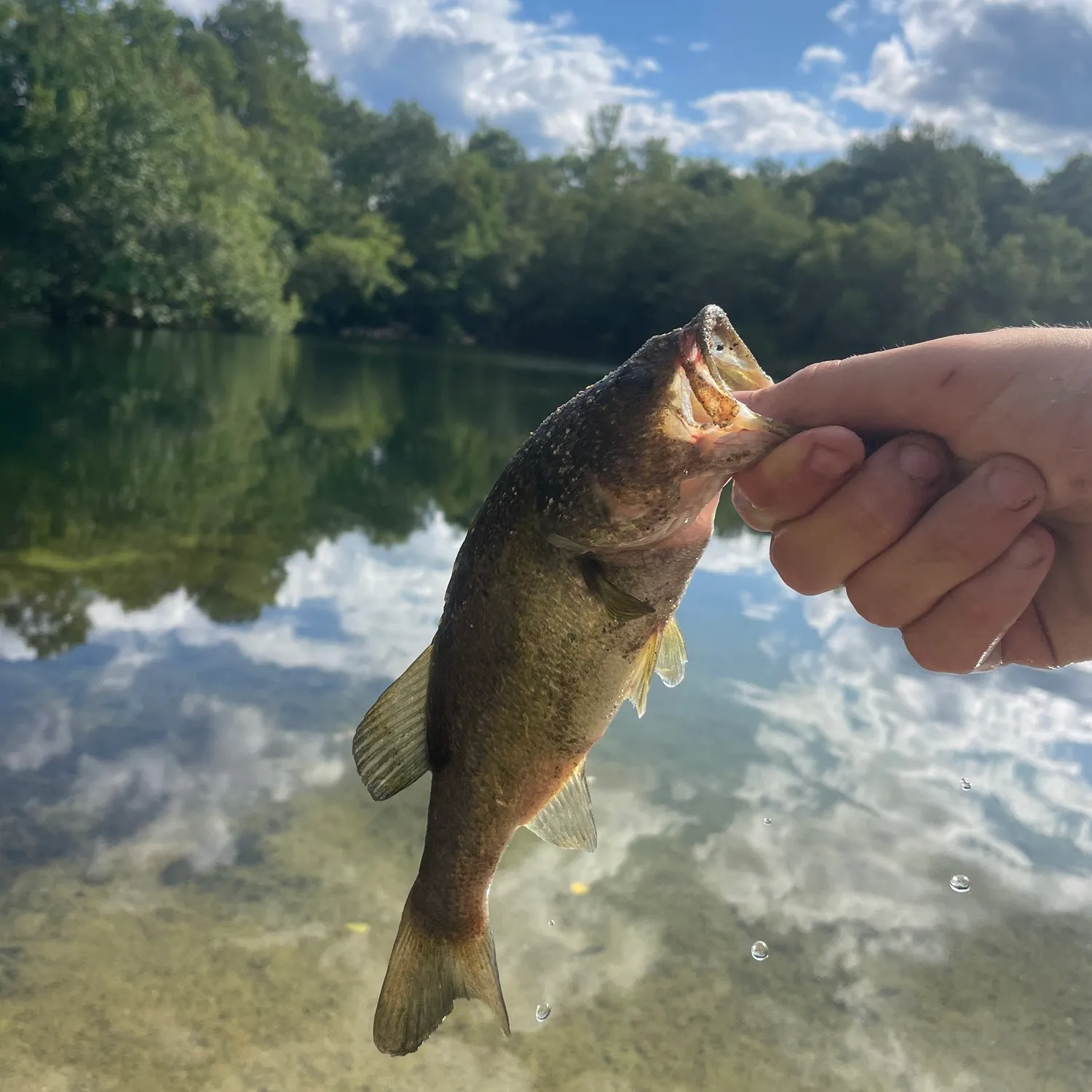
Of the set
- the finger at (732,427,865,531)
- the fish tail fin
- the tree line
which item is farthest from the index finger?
the tree line

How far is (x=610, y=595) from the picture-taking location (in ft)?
7.55

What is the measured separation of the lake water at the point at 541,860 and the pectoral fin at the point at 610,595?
9.54ft

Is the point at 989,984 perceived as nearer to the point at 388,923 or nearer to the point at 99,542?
the point at 388,923

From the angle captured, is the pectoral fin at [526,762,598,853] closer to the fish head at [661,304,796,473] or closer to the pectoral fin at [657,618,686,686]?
the pectoral fin at [657,618,686,686]

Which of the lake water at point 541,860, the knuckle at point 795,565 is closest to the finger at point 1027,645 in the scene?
the knuckle at point 795,565

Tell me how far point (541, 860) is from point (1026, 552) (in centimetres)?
404

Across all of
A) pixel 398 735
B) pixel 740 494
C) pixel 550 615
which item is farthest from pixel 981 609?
pixel 398 735

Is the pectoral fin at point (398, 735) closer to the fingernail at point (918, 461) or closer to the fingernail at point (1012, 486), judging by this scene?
the fingernail at point (918, 461)

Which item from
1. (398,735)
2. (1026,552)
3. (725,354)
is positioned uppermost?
(725,354)

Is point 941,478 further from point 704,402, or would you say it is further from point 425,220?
point 425,220

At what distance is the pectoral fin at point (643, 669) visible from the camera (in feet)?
8.01

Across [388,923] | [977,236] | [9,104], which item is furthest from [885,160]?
[388,923]

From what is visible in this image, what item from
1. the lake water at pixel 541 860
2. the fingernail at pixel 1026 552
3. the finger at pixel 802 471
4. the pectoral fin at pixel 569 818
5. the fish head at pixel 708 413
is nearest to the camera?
the fish head at pixel 708 413

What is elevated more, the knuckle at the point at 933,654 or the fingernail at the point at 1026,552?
the fingernail at the point at 1026,552
